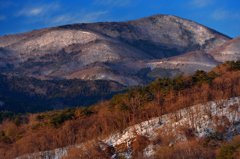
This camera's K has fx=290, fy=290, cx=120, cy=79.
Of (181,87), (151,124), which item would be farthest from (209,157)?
(181,87)

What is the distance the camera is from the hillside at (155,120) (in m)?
37.8

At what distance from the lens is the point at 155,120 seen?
147 feet

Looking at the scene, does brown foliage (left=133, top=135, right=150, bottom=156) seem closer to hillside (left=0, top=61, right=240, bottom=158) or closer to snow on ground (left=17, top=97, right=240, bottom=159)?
hillside (left=0, top=61, right=240, bottom=158)

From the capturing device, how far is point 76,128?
5016 cm

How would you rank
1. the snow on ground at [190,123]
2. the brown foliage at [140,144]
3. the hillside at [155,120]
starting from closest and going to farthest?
the hillside at [155,120] → the snow on ground at [190,123] → the brown foliage at [140,144]

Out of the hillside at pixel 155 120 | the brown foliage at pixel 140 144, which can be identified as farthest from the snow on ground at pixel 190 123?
the brown foliage at pixel 140 144

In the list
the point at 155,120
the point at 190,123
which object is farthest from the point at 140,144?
the point at 190,123

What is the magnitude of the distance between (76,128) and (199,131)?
71.1ft

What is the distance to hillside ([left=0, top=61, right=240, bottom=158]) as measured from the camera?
37.8m

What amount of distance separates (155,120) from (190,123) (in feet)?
20.7

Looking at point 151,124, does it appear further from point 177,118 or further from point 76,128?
point 76,128

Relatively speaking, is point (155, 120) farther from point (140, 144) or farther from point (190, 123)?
point (140, 144)

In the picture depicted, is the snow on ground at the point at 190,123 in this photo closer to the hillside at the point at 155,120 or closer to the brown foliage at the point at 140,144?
the hillside at the point at 155,120

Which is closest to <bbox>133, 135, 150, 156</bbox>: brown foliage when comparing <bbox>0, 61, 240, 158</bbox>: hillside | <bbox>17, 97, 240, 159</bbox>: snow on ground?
<bbox>0, 61, 240, 158</bbox>: hillside
